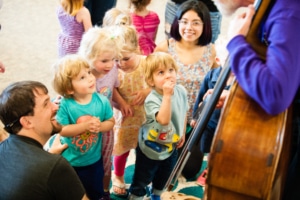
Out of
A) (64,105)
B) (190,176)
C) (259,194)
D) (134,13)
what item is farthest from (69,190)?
(134,13)

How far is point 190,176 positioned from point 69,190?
4.07 ft

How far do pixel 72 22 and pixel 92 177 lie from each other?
1155 mm

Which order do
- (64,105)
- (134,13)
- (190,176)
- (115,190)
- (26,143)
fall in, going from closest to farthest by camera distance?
(26,143) < (64,105) < (115,190) < (190,176) < (134,13)

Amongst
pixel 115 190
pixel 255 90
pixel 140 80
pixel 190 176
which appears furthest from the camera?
pixel 190 176

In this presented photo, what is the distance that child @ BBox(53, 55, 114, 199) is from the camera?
1.70 meters

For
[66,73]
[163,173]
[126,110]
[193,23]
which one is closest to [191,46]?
[193,23]

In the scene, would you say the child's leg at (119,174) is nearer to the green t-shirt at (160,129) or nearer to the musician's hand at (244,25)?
the green t-shirt at (160,129)

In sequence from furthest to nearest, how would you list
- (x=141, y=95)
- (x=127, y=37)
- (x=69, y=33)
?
(x=69, y=33) < (x=141, y=95) < (x=127, y=37)

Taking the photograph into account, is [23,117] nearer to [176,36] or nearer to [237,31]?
[237,31]

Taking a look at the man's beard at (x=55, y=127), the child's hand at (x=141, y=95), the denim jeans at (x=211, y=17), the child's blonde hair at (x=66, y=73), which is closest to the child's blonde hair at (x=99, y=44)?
the child's blonde hair at (x=66, y=73)

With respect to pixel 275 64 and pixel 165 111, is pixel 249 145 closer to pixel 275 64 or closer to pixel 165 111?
pixel 275 64

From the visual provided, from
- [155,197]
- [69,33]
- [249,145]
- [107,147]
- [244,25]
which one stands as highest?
[244,25]

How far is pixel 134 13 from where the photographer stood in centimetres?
264

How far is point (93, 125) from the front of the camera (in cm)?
171
